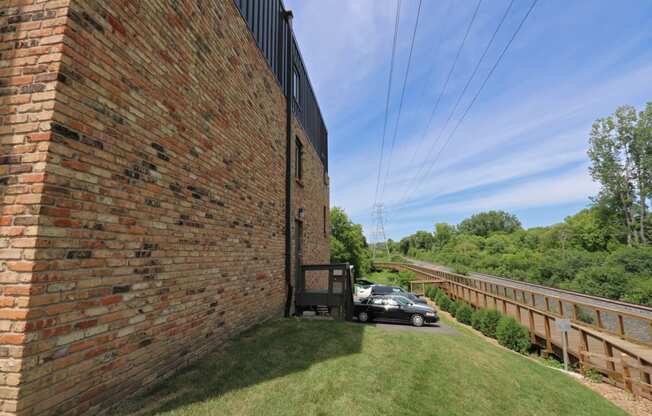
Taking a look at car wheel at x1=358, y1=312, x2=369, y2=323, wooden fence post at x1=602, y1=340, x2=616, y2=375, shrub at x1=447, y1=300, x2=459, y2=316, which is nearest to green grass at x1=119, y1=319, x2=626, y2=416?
wooden fence post at x1=602, y1=340, x2=616, y2=375

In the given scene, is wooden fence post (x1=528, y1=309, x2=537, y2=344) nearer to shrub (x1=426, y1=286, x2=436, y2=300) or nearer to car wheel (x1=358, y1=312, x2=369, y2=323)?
car wheel (x1=358, y1=312, x2=369, y2=323)

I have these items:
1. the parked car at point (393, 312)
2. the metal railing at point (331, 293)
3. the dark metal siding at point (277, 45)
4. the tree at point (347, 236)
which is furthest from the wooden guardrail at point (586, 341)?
the tree at point (347, 236)

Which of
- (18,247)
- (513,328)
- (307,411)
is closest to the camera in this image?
(18,247)

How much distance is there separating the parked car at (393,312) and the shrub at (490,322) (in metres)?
2.92

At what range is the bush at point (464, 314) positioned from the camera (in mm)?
15617

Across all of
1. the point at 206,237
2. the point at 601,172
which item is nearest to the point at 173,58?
the point at 206,237

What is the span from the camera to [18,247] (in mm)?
1987

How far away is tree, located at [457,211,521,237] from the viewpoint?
8969 cm

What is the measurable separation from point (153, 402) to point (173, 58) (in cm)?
398

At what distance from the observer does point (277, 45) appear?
312 inches

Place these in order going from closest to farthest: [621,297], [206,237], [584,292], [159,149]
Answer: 1. [159,149]
2. [206,237]
3. [621,297]
4. [584,292]

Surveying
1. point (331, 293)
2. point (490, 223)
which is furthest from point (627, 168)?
point (490, 223)

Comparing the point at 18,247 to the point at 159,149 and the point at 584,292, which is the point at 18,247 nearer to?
the point at 159,149

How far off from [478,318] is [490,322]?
3.17ft
